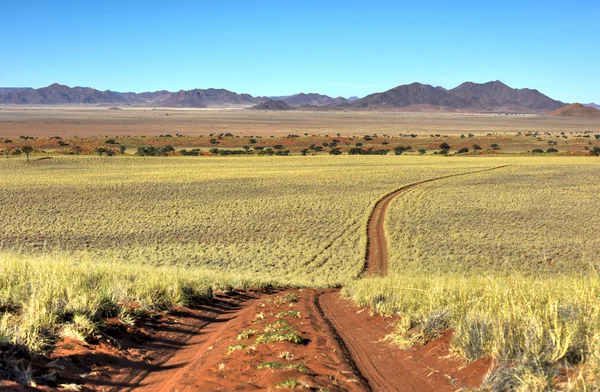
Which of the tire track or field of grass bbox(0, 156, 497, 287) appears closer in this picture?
the tire track

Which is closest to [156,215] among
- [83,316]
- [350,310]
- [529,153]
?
[350,310]

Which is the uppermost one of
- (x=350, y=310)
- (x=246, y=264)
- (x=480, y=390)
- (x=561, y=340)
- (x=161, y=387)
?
(x=561, y=340)

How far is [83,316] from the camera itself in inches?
245

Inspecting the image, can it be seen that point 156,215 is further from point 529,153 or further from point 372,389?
point 529,153

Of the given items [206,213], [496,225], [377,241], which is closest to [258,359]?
[377,241]

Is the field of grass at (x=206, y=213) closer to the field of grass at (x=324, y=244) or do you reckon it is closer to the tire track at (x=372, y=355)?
the field of grass at (x=324, y=244)

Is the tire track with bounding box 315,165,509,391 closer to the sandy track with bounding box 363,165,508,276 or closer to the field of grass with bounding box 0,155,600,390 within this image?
the field of grass with bounding box 0,155,600,390

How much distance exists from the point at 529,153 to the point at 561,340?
7592 centimetres

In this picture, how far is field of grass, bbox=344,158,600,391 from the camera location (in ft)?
15.3

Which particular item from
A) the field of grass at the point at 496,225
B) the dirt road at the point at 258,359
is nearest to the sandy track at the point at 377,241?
the field of grass at the point at 496,225

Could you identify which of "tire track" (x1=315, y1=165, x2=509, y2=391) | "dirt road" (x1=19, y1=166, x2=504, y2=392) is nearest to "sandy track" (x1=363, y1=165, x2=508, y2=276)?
"tire track" (x1=315, y1=165, x2=509, y2=391)

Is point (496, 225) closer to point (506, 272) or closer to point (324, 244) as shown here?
point (506, 272)

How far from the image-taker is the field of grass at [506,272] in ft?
15.3

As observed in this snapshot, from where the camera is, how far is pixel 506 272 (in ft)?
57.1
